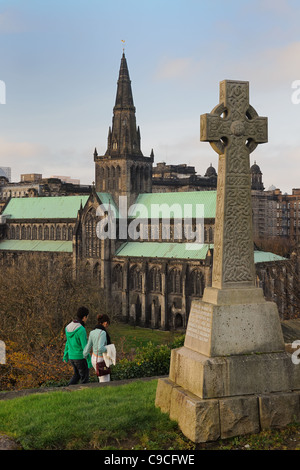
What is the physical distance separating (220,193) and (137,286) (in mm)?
56085

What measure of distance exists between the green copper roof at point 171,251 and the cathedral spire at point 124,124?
41.6 feet

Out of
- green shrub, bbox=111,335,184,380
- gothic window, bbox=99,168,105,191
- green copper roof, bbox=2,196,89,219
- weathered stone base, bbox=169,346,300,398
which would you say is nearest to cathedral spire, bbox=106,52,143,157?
gothic window, bbox=99,168,105,191

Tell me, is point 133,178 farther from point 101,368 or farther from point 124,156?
point 101,368

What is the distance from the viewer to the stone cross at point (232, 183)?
11.4 m

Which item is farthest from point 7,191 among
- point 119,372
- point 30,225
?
point 119,372

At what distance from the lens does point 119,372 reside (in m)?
17.6

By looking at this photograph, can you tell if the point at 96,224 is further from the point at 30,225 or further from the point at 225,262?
the point at 225,262

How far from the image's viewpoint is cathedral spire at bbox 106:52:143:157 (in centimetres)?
7431

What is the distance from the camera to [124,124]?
7462cm

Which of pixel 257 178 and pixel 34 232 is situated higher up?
pixel 257 178

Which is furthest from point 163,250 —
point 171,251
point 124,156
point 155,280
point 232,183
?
point 232,183

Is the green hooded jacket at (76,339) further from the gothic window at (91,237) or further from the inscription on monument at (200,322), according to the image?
the gothic window at (91,237)

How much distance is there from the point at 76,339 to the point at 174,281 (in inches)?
1975

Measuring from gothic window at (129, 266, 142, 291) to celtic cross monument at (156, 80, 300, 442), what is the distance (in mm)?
55333
